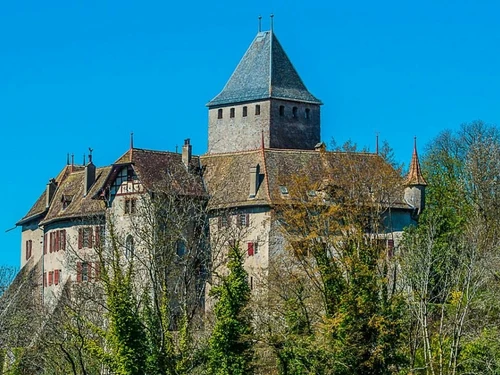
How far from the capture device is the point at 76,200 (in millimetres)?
94562

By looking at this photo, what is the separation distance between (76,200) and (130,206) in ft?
25.3

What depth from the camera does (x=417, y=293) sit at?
64.4 m

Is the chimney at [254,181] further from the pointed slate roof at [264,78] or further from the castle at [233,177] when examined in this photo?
the pointed slate roof at [264,78]

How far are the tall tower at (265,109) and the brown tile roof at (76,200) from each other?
902 cm

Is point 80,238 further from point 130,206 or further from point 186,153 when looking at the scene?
point 186,153

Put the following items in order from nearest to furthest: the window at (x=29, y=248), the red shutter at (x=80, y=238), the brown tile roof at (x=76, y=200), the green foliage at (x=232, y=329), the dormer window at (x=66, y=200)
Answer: the green foliage at (x=232, y=329) → the red shutter at (x=80, y=238) → the brown tile roof at (x=76, y=200) → the dormer window at (x=66, y=200) → the window at (x=29, y=248)

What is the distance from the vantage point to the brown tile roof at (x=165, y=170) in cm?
8694

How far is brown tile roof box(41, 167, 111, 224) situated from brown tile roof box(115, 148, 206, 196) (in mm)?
3512

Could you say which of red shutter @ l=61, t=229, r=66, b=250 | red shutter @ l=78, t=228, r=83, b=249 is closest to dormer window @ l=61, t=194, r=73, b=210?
red shutter @ l=61, t=229, r=66, b=250

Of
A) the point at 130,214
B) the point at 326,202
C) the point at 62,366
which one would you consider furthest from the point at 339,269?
the point at 130,214

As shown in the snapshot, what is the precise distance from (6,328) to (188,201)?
49.8 feet

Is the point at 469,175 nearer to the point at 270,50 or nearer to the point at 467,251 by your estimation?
the point at 270,50

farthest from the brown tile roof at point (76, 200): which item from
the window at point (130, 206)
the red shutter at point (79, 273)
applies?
the red shutter at point (79, 273)

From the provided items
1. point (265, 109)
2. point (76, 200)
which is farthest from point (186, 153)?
point (265, 109)
